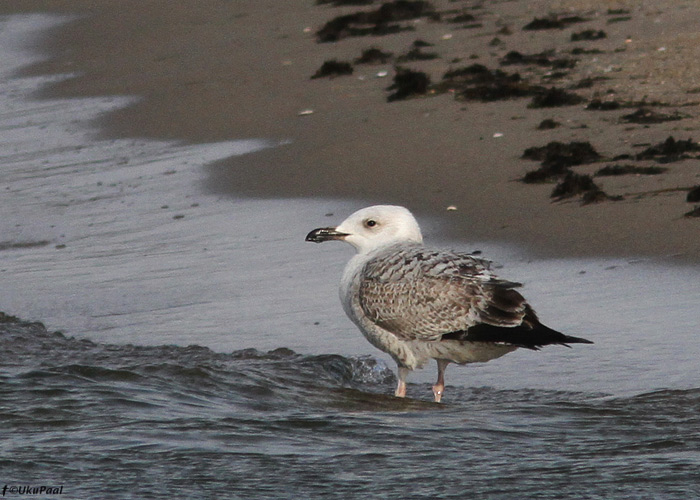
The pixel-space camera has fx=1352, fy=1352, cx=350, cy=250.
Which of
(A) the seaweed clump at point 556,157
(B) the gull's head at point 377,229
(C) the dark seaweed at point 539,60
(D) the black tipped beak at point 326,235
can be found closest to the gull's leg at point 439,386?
(B) the gull's head at point 377,229

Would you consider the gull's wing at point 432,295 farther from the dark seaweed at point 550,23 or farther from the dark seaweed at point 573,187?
the dark seaweed at point 550,23

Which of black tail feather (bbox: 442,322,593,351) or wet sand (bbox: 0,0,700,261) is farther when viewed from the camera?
wet sand (bbox: 0,0,700,261)

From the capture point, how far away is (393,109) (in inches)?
593

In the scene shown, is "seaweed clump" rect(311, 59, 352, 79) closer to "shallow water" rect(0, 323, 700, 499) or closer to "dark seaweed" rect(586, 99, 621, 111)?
"dark seaweed" rect(586, 99, 621, 111)

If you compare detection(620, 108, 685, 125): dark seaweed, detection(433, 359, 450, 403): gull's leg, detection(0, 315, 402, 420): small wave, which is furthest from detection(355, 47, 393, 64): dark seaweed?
detection(433, 359, 450, 403): gull's leg

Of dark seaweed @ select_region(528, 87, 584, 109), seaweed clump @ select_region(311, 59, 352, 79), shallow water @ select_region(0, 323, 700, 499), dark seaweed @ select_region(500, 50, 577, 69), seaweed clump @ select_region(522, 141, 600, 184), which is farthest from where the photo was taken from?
seaweed clump @ select_region(311, 59, 352, 79)

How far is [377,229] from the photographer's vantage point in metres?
7.80

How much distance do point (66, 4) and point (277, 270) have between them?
2008 cm

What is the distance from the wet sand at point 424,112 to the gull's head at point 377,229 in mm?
2164

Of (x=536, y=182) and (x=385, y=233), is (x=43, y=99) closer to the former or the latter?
(x=536, y=182)

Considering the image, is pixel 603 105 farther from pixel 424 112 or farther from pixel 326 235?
pixel 326 235

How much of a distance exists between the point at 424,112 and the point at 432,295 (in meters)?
7.49

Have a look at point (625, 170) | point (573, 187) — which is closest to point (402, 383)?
point (573, 187)

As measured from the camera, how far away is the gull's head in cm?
778
